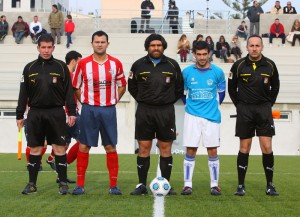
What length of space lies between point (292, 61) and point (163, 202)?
25713 millimetres

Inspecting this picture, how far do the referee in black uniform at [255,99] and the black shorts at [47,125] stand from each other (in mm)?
2276

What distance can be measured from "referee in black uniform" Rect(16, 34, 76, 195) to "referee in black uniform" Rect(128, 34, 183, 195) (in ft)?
2.95

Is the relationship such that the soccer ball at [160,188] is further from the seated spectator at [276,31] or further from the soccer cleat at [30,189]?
the seated spectator at [276,31]

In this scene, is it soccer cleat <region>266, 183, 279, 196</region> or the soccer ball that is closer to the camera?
the soccer ball

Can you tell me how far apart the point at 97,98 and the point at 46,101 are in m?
0.65

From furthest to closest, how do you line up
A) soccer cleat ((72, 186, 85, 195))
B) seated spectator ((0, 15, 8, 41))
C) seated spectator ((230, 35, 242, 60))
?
seated spectator ((0, 15, 8, 41)), seated spectator ((230, 35, 242, 60)), soccer cleat ((72, 186, 85, 195))

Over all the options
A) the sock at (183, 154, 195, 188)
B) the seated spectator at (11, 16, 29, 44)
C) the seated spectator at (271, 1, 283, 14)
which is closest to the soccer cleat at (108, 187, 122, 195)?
the sock at (183, 154, 195, 188)

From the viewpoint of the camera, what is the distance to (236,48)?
110 feet

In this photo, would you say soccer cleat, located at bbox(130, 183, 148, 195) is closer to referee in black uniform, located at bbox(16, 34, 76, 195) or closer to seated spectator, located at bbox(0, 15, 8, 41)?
referee in black uniform, located at bbox(16, 34, 76, 195)

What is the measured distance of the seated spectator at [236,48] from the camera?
33.4 metres

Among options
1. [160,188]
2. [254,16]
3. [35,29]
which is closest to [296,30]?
[254,16]

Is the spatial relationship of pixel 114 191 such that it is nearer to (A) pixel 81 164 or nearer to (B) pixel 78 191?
(B) pixel 78 191

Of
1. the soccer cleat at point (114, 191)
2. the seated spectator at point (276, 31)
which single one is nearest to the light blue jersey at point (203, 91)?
the soccer cleat at point (114, 191)

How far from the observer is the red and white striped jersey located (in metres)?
9.90
